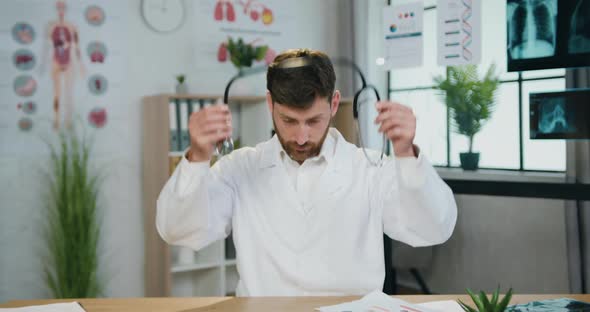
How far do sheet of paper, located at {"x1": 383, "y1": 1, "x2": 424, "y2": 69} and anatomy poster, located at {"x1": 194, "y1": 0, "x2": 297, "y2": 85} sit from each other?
1.03 meters

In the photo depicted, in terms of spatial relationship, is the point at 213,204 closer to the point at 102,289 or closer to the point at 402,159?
the point at 402,159

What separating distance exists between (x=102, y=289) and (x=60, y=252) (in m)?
0.42

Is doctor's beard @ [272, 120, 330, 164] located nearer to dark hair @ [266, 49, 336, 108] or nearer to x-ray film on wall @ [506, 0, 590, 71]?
dark hair @ [266, 49, 336, 108]

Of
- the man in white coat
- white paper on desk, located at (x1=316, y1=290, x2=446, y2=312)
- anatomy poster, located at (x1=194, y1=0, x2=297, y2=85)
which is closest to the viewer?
white paper on desk, located at (x1=316, y1=290, x2=446, y2=312)

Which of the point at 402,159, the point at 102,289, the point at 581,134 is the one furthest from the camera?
the point at 102,289

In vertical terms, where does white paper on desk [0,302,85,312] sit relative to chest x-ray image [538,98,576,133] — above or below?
below

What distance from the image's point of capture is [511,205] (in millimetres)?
4059

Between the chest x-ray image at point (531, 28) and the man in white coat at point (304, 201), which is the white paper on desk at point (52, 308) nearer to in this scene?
the man in white coat at point (304, 201)

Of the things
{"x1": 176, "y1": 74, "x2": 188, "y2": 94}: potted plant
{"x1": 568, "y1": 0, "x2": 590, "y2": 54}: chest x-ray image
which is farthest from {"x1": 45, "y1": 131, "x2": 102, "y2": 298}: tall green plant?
{"x1": 568, "y1": 0, "x2": 590, "y2": 54}: chest x-ray image

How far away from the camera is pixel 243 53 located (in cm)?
414

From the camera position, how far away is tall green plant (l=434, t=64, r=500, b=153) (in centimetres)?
398

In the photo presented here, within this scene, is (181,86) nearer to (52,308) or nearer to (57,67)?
(57,67)

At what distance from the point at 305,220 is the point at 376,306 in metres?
0.52

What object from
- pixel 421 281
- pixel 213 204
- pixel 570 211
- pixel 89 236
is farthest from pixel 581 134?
pixel 89 236
